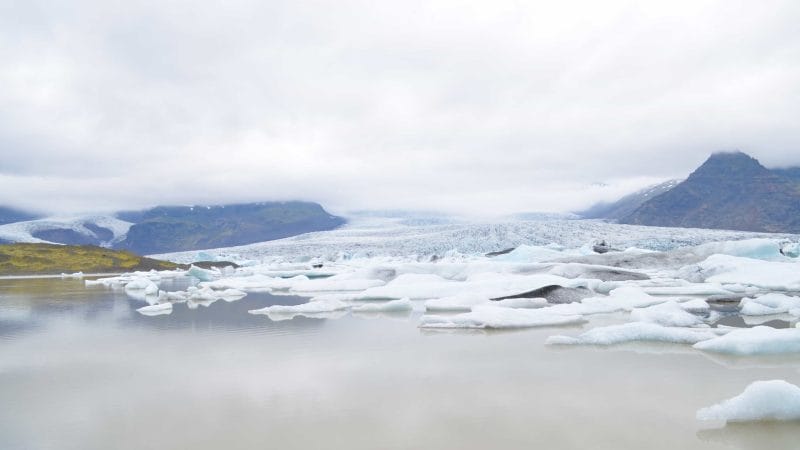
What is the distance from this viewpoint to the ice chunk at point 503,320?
788 cm

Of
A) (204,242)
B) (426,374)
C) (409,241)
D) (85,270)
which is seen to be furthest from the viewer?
(204,242)

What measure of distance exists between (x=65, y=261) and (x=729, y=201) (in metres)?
139

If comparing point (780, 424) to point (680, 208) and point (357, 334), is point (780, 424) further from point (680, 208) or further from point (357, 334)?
point (680, 208)

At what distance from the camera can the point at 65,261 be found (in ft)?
117

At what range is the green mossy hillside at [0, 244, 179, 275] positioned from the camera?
3347cm

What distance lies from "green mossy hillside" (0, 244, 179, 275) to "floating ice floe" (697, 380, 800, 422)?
123 feet

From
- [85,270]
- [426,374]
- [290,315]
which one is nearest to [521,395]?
[426,374]

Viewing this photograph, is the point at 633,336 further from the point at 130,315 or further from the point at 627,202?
the point at 627,202

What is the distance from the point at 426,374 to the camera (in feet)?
16.7

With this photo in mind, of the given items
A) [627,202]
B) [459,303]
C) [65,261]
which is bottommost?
[65,261]

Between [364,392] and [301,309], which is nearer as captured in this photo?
[364,392]

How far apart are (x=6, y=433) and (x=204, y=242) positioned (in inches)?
7437

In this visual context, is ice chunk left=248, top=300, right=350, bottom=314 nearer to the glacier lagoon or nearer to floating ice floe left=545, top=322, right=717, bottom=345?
the glacier lagoon

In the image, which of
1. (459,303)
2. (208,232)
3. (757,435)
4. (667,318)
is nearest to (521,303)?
(459,303)
